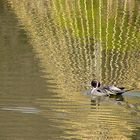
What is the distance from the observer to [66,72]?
21000 millimetres

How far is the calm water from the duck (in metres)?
0.16

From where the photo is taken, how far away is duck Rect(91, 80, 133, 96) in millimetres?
17891

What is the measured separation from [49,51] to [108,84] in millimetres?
5677

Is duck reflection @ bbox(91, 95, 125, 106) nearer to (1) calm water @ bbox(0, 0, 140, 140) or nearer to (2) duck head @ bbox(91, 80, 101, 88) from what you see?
(1) calm water @ bbox(0, 0, 140, 140)

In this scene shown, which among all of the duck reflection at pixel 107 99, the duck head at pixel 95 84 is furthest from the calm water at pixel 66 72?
the duck head at pixel 95 84

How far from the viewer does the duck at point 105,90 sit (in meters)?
17.9

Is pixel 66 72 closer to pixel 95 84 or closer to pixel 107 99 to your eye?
pixel 95 84

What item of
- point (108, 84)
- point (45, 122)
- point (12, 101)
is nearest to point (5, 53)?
point (108, 84)

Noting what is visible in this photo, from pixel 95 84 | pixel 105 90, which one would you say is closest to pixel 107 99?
pixel 105 90

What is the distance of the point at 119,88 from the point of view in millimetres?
18078

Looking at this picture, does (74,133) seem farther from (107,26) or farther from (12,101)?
(107,26)

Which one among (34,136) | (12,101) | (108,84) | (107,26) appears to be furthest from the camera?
(107,26)

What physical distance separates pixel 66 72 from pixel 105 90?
3.04m

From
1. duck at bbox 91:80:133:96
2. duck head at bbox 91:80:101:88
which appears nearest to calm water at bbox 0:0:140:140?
duck at bbox 91:80:133:96
